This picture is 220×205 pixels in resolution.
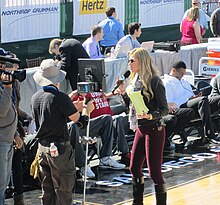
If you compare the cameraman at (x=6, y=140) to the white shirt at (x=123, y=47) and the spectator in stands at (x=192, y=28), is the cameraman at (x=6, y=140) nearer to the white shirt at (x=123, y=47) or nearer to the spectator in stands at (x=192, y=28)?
the white shirt at (x=123, y=47)

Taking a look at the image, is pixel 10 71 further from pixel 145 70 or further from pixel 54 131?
pixel 145 70

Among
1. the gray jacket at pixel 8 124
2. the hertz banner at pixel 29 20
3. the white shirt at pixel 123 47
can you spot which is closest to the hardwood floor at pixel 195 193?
the gray jacket at pixel 8 124

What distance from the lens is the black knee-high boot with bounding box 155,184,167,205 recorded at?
9344 mm

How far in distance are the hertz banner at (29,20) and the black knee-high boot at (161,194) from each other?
8986 millimetres

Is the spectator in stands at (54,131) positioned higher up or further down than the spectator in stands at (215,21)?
further down

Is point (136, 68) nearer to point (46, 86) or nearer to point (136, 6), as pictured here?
point (46, 86)

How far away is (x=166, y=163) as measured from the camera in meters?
12.3

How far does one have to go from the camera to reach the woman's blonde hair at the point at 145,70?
30.5 ft

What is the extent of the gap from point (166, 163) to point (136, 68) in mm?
3230

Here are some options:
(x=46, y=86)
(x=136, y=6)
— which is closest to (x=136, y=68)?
(x=46, y=86)

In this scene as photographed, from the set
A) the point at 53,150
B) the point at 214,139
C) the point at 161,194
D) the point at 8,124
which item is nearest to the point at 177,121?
the point at 214,139

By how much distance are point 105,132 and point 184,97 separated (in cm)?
218

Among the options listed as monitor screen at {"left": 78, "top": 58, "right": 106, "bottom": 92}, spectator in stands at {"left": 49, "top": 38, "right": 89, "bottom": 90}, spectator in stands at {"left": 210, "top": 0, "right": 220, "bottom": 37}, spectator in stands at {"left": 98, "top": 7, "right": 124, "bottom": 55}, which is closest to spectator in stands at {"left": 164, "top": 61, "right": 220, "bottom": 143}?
spectator in stands at {"left": 49, "top": 38, "right": 89, "bottom": 90}

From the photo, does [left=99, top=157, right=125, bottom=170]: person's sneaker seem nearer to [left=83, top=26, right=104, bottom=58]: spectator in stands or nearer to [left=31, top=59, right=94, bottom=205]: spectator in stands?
[left=31, top=59, right=94, bottom=205]: spectator in stands
